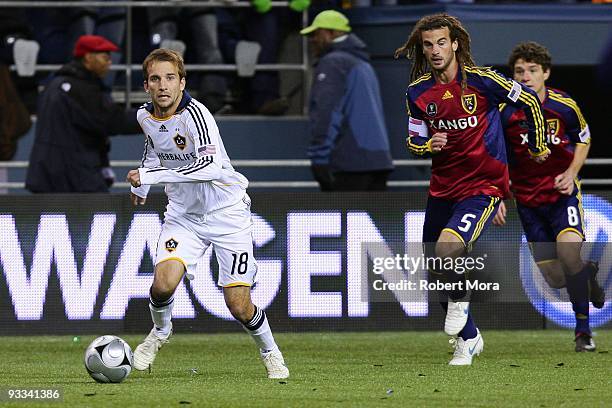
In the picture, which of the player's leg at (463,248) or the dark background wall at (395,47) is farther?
the dark background wall at (395,47)

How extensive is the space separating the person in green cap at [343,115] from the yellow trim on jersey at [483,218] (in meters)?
3.50

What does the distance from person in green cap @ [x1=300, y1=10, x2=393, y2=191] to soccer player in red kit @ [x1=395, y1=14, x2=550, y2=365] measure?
3240mm

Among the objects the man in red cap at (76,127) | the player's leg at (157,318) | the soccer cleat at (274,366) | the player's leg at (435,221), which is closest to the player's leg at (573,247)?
the player's leg at (435,221)

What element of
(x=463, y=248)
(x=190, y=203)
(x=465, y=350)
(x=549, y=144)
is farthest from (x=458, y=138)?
(x=190, y=203)

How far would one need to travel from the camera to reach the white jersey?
9.07m

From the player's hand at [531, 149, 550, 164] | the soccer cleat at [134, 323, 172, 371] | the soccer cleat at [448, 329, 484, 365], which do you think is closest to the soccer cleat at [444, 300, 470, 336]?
the soccer cleat at [448, 329, 484, 365]

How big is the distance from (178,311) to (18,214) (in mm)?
1557

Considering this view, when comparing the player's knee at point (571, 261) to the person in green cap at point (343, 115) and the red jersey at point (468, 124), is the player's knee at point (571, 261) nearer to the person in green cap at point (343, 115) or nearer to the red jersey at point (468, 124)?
the red jersey at point (468, 124)

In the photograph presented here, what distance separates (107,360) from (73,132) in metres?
4.51

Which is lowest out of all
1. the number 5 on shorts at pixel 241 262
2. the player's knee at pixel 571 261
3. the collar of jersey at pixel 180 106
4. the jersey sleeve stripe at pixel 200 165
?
the player's knee at pixel 571 261

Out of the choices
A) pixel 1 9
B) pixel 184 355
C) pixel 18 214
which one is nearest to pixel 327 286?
pixel 184 355

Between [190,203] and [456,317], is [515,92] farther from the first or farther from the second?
[190,203]

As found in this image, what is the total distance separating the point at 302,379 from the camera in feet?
30.7

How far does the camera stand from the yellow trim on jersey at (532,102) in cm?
1012
